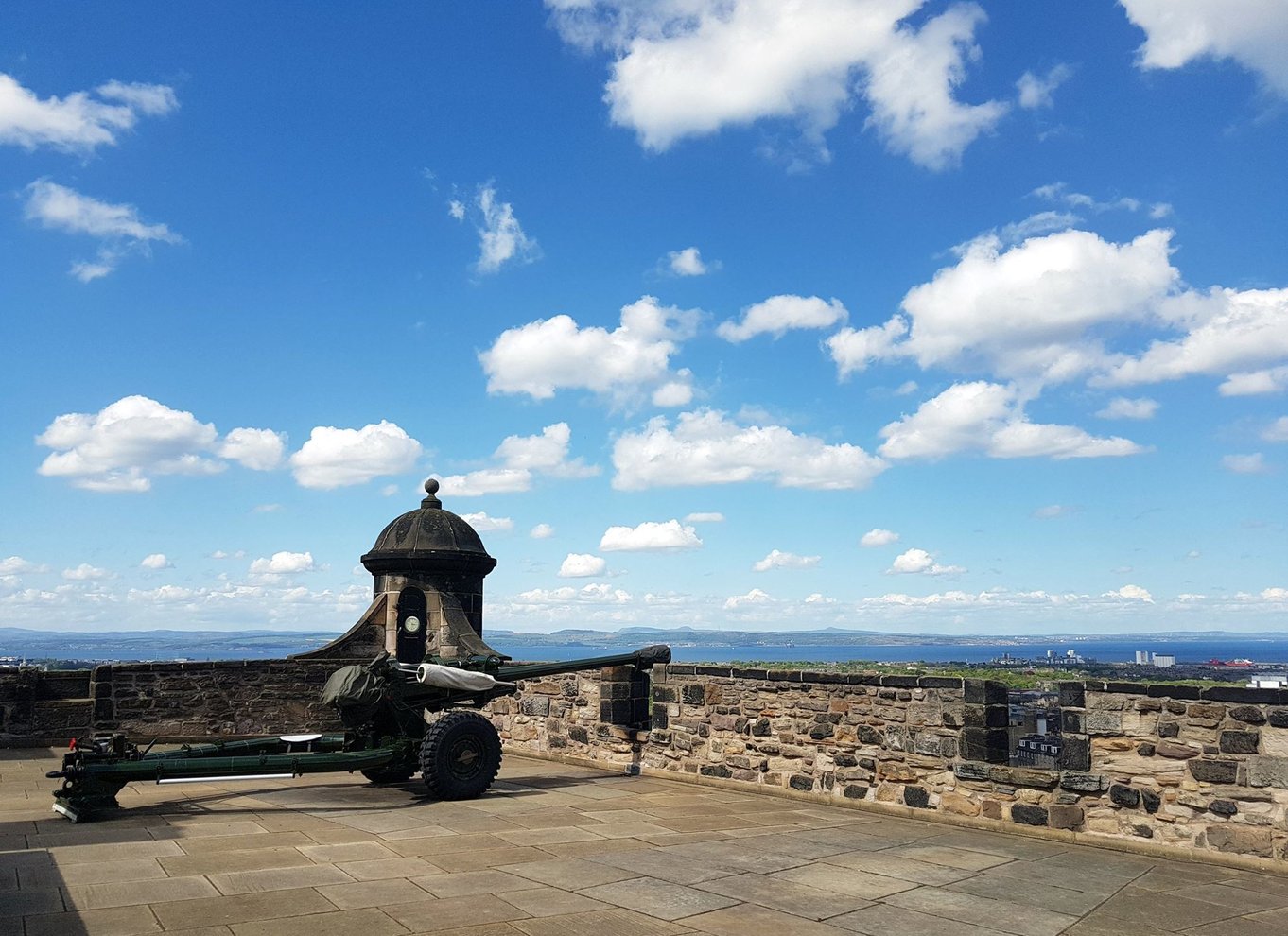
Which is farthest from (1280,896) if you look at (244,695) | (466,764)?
(244,695)

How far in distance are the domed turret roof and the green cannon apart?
4.85 metres

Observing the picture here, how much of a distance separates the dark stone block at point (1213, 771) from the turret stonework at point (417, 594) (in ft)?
31.8

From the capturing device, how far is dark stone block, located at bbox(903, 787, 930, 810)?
27.0ft

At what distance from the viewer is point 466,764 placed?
28.7ft

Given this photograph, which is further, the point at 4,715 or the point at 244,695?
the point at 244,695

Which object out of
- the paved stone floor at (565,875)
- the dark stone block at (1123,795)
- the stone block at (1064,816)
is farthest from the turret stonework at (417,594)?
the dark stone block at (1123,795)

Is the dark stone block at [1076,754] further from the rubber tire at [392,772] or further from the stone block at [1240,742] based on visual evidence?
the rubber tire at [392,772]

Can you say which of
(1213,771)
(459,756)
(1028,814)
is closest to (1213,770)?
(1213,771)

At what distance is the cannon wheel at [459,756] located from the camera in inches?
Answer: 336

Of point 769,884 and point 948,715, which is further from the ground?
point 948,715

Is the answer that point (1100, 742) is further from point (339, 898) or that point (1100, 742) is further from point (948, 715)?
point (339, 898)

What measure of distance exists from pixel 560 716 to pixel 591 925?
23.7ft

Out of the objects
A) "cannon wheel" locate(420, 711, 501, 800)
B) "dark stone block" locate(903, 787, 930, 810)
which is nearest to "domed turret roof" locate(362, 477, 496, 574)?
"cannon wheel" locate(420, 711, 501, 800)

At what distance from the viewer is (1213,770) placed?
6.69m
